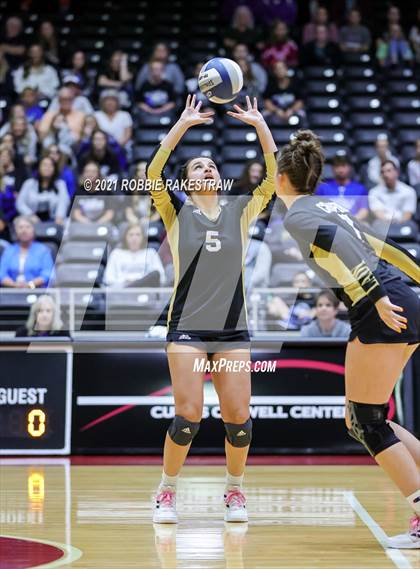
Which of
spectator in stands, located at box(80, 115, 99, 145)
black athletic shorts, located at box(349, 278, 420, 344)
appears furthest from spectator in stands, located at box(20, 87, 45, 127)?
black athletic shorts, located at box(349, 278, 420, 344)

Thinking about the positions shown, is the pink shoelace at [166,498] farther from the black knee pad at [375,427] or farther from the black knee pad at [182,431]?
the black knee pad at [375,427]

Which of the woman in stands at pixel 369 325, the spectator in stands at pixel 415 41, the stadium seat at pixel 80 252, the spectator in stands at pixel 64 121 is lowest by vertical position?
the woman in stands at pixel 369 325

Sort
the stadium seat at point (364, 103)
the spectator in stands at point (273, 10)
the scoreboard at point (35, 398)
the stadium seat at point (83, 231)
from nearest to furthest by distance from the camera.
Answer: the scoreboard at point (35, 398), the stadium seat at point (83, 231), the stadium seat at point (364, 103), the spectator in stands at point (273, 10)

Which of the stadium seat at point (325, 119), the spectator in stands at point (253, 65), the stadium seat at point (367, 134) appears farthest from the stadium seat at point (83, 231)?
the stadium seat at point (367, 134)

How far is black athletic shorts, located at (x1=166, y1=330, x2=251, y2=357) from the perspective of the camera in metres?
6.03

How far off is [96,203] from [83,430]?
3.14m

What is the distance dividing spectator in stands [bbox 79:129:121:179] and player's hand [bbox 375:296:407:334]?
7662mm

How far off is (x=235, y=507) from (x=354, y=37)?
1109 cm

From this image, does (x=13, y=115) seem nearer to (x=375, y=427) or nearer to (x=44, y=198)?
(x=44, y=198)

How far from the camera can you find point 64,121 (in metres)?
13.4

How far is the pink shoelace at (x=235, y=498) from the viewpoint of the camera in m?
6.16

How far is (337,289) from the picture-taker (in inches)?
221

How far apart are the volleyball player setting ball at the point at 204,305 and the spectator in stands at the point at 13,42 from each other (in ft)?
31.6

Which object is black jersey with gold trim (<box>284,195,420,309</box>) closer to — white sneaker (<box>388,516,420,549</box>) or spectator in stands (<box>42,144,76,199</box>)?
white sneaker (<box>388,516,420,549</box>)
